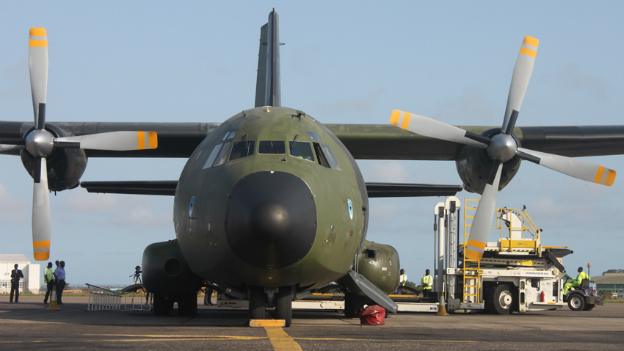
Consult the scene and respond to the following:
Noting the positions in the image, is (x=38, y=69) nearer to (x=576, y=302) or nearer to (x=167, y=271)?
(x=167, y=271)

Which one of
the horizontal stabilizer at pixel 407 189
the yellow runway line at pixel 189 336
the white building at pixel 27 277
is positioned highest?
the horizontal stabilizer at pixel 407 189

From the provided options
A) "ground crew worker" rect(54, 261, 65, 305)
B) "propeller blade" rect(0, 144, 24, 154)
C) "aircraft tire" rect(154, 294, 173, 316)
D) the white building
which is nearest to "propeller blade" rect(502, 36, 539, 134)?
"aircraft tire" rect(154, 294, 173, 316)

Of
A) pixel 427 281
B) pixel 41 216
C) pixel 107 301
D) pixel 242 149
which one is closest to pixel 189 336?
pixel 242 149

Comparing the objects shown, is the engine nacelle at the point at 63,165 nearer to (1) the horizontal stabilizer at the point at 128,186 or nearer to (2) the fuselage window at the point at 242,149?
(1) the horizontal stabilizer at the point at 128,186

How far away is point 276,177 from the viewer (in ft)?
44.7

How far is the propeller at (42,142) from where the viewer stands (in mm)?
18328

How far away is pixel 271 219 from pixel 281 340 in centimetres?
213

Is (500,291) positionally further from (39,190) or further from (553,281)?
(39,190)

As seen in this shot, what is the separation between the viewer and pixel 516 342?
11578 mm

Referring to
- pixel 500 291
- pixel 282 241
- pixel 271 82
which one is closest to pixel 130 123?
pixel 271 82

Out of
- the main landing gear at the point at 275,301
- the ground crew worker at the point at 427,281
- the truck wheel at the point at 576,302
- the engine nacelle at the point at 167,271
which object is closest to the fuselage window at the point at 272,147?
the main landing gear at the point at 275,301

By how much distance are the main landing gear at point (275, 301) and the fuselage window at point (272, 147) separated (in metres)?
2.10

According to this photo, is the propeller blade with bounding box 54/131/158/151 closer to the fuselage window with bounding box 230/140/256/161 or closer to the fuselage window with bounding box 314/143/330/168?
the fuselage window with bounding box 230/140/256/161

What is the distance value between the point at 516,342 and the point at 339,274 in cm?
422
